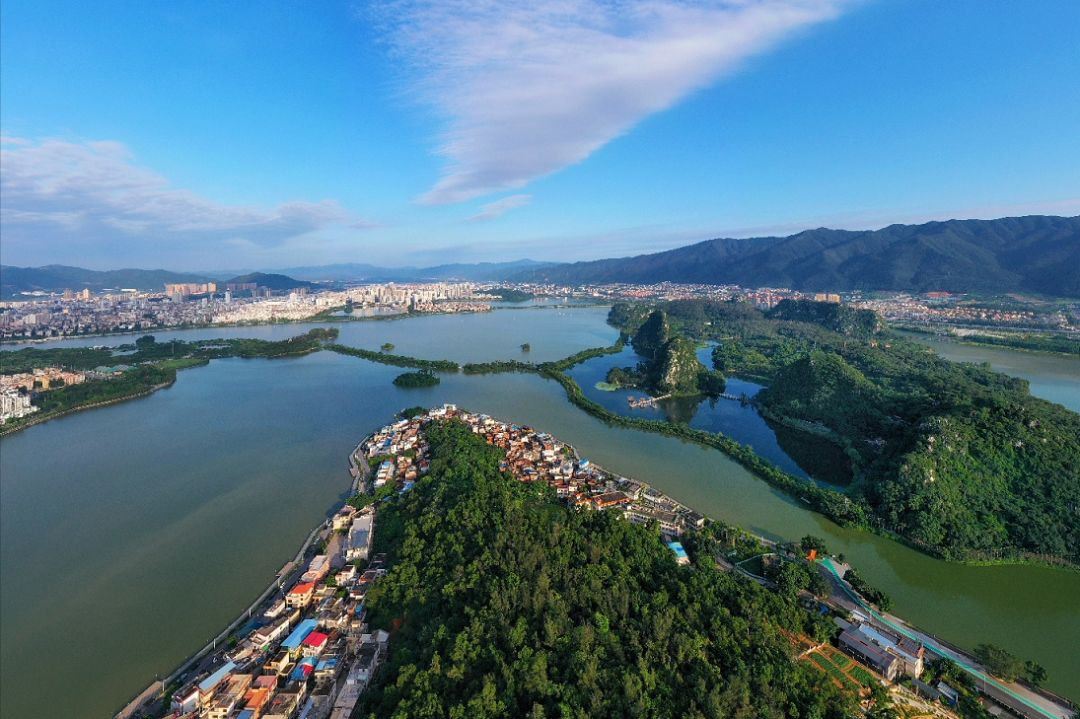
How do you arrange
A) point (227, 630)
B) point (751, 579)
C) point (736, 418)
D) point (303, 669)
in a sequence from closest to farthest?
point (303, 669)
point (227, 630)
point (751, 579)
point (736, 418)

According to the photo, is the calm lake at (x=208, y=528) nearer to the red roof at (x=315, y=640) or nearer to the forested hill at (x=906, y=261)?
the red roof at (x=315, y=640)

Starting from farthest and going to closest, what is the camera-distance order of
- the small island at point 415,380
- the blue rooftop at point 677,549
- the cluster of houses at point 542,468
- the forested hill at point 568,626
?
the small island at point 415,380, the cluster of houses at point 542,468, the blue rooftop at point 677,549, the forested hill at point 568,626

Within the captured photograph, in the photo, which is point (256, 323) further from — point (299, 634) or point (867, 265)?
point (867, 265)

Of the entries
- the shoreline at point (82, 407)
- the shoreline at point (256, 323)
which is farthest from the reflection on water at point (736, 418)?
the shoreline at point (256, 323)

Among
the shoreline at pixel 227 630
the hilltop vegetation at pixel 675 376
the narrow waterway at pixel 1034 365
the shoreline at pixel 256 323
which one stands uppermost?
the shoreline at pixel 256 323

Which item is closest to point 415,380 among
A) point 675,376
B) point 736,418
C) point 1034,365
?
point 675,376

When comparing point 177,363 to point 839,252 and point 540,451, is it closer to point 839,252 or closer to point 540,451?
point 540,451

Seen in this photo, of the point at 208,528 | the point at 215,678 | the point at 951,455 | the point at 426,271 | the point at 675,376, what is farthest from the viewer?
the point at 426,271

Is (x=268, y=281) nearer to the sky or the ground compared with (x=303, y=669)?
nearer to the sky
